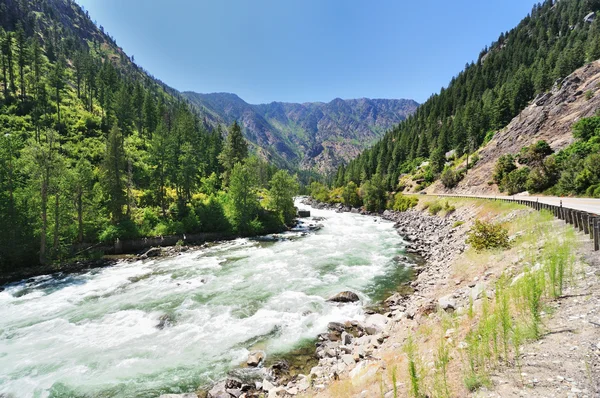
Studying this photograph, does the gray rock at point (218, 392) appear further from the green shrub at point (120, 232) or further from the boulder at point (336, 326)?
the green shrub at point (120, 232)

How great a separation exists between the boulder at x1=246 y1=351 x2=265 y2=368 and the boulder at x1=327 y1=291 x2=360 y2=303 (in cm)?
Result: 692

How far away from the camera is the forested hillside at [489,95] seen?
9112 cm

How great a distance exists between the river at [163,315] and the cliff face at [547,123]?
171 ft

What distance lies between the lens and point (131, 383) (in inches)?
466

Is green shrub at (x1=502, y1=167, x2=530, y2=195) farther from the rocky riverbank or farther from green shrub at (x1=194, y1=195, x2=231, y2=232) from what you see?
green shrub at (x1=194, y1=195, x2=231, y2=232)

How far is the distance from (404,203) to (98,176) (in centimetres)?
6680

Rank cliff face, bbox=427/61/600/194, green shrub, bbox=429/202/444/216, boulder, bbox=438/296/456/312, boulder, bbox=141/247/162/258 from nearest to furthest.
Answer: boulder, bbox=438/296/456/312
boulder, bbox=141/247/162/258
green shrub, bbox=429/202/444/216
cliff face, bbox=427/61/600/194

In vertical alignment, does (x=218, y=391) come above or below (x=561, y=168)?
below

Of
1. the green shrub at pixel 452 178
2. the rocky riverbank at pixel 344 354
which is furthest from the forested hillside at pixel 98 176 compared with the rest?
the green shrub at pixel 452 178

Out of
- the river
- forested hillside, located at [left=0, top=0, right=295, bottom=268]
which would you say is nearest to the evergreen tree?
forested hillside, located at [left=0, top=0, right=295, bottom=268]

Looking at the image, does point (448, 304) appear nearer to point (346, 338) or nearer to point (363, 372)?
point (346, 338)

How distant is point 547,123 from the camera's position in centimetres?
6700

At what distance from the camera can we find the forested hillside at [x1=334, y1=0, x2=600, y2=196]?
3588 inches

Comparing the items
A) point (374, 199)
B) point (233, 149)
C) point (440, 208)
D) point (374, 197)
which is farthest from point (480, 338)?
point (374, 197)
